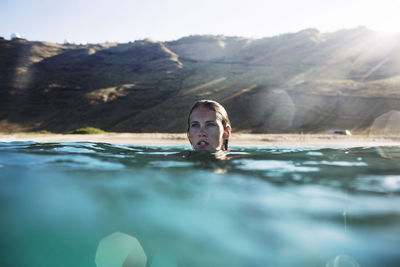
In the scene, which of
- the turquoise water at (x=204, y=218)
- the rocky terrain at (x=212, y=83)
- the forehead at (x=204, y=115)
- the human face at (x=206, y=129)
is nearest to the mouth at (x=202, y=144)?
the human face at (x=206, y=129)

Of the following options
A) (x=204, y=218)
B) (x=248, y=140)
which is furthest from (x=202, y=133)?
(x=248, y=140)

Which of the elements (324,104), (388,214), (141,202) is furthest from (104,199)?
(324,104)

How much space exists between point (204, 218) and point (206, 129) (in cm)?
270

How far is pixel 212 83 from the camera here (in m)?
46.8

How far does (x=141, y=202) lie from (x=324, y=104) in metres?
38.0

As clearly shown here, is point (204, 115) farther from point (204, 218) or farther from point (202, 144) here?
point (204, 218)

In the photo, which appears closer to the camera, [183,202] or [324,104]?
[183,202]

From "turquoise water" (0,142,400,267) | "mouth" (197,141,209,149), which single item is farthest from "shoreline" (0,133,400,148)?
"turquoise water" (0,142,400,267)

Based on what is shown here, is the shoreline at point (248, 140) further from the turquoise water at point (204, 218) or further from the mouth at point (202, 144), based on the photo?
the turquoise water at point (204, 218)

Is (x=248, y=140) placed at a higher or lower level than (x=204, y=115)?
lower

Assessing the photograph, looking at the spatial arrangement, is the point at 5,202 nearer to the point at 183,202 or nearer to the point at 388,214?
the point at 183,202

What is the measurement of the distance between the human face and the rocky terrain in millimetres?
27541

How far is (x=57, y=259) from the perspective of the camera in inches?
55.5

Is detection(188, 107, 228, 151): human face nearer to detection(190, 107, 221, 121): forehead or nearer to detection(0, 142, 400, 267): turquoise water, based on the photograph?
detection(190, 107, 221, 121): forehead
